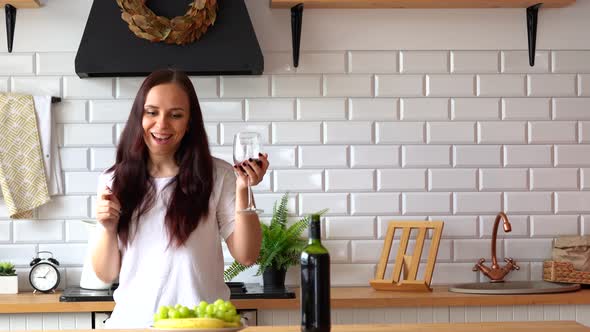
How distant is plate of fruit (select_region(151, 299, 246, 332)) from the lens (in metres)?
2.06

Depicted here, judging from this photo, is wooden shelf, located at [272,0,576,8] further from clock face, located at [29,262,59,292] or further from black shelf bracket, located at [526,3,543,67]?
clock face, located at [29,262,59,292]

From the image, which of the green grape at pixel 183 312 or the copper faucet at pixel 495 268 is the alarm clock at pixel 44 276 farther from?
the green grape at pixel 183 312

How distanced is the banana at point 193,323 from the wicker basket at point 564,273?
238 cm

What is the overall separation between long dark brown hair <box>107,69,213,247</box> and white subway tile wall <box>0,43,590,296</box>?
1.38m

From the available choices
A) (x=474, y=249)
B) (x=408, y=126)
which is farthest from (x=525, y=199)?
(x=408, y=126)

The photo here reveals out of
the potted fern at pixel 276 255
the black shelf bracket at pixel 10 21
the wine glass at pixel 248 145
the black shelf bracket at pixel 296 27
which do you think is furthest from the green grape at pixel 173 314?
the black shelf bracket at pixel 10 21

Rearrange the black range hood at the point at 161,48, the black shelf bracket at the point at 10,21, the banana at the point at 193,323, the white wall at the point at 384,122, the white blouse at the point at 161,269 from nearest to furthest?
the banana at the point at 193,323 < the white blouse at the point at 161,269 < the black range hood at the point at 161,48 < the black shelf bracket at the point at 10,21 < the white wall at the point at 384,122

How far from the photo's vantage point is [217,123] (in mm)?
4246

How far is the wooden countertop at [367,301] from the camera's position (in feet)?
12.0

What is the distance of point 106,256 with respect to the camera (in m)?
2.80

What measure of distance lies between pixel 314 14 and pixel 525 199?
1.22 meters

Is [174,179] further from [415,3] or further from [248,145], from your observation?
[415,3]

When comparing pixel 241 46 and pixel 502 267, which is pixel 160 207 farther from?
pixel 502 267

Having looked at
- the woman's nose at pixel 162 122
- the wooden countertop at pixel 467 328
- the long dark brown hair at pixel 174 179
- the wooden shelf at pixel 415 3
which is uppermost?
the wooden shelf at pixel 415 3
